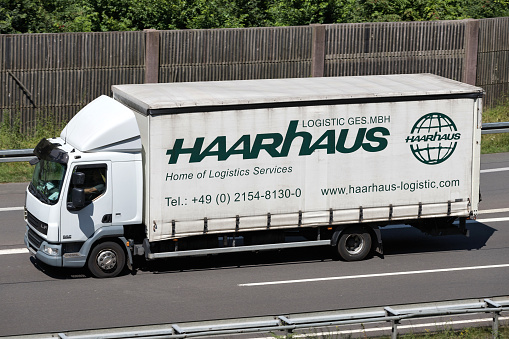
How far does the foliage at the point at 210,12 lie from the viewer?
2492 cm

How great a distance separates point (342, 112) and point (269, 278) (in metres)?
3.15

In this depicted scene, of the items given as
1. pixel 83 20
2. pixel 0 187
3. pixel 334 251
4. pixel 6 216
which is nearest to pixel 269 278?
pixel 334 251

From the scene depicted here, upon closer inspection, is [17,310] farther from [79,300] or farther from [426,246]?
[426,246]

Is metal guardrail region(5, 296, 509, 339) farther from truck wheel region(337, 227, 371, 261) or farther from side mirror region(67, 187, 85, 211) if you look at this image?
truck wheel region(337, 227, 371, 261)

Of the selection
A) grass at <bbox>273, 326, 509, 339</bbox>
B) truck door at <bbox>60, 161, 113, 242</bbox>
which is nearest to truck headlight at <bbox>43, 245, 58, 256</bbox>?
truck door at <bbox>60, 161, 113, 242</bbox>

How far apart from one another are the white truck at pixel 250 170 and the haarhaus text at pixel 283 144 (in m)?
0.02

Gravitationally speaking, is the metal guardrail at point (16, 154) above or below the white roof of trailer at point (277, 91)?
below

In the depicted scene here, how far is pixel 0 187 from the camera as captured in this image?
20141 mm

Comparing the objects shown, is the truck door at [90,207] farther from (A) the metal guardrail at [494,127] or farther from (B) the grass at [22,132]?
(A) the metal guardrail at [494,127]

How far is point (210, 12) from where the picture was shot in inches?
1009

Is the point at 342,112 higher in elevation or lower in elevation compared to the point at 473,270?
higher

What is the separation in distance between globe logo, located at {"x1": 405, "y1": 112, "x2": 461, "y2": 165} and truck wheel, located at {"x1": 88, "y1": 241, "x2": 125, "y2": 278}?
547 cm

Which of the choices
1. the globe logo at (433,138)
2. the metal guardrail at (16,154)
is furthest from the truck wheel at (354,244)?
the metal guardrail at (16,154)

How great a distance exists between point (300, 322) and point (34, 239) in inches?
244
